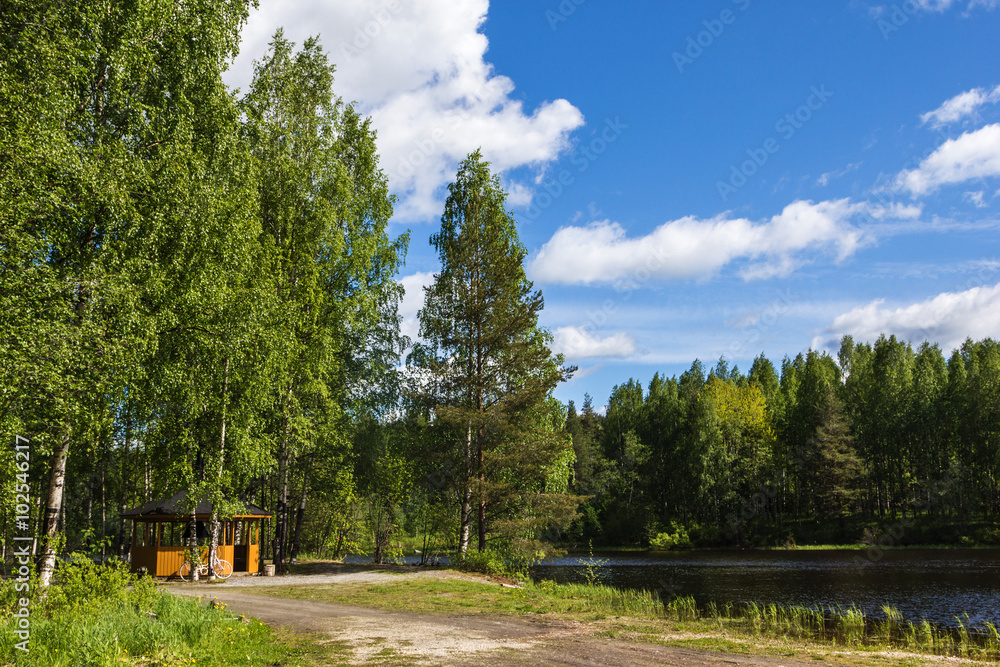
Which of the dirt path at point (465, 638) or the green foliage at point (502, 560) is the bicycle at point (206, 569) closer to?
the dirt path at point (465, 638)

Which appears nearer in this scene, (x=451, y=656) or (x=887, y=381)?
(x=451, y=656)

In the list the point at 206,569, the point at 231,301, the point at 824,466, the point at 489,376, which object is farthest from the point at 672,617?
the point at 824,466

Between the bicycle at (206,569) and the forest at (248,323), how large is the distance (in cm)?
237

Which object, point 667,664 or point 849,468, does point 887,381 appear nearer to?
point 849,468

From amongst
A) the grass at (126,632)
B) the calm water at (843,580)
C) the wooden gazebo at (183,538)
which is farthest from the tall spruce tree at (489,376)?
the grass at (126,632)

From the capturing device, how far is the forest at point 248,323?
1109 centimetres

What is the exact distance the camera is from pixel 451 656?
9.21 meters

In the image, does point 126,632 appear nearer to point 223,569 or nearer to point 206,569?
point 206,569

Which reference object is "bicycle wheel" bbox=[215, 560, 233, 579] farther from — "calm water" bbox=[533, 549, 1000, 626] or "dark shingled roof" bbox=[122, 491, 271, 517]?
"calm water" bbox=[533, 549, 1000, 626]

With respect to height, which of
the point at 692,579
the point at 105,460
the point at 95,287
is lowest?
the point at 692,579

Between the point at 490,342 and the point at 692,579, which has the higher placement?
the point at 490,342

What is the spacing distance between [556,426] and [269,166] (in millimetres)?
15745

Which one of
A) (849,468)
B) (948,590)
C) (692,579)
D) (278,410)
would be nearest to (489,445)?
(278,410)

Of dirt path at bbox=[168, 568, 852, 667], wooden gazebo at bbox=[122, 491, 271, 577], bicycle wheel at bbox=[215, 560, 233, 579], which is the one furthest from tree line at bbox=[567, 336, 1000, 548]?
dirt path at bbox=[168, 568, 852, 667]
